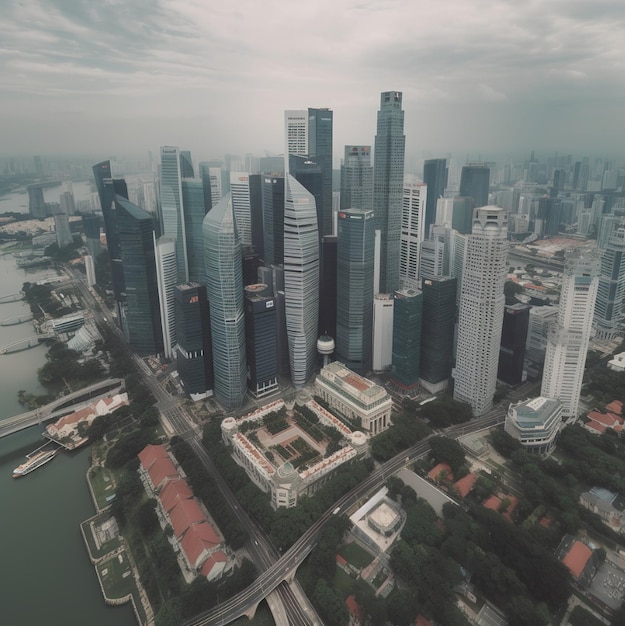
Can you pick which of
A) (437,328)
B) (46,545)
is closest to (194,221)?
(437,328)

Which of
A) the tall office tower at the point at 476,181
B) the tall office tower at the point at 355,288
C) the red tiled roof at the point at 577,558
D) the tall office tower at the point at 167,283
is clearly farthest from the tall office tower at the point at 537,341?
the tall office tower at the point at 476,181

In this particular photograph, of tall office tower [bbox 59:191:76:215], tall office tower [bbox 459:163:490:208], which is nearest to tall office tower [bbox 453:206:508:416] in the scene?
tall office tower [bbox 459:163:490:208]

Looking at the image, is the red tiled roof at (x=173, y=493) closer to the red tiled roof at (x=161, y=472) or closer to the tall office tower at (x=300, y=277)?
the red tiled roof at (x=161, y=472)

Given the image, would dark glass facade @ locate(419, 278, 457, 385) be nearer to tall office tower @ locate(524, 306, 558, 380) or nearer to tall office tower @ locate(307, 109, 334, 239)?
tall office tower @ locate(524, 306, 558, 380)

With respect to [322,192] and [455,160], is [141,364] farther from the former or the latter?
[455,160]

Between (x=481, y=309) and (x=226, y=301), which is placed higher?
(x=226, y=301)

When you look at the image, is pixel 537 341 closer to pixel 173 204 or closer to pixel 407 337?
pixel 407 337

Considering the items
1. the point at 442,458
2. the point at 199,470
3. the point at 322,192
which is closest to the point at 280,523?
the point at 199,470
